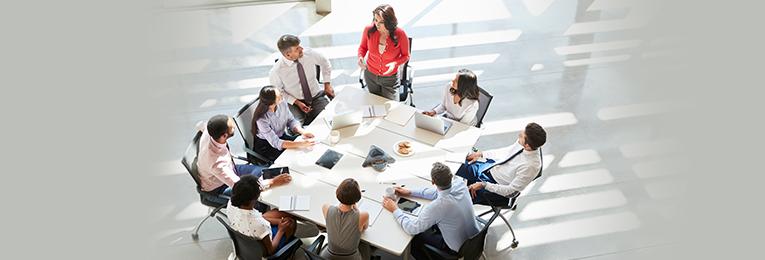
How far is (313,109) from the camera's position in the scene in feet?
20.4

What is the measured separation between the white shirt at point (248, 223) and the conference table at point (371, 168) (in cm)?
33

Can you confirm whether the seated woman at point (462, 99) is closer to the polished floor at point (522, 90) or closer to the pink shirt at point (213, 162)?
the polished floor at point (522, 90)

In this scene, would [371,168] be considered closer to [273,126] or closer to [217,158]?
[273,126]

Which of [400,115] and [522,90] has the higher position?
[400,115]

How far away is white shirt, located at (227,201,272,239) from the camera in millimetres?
4445

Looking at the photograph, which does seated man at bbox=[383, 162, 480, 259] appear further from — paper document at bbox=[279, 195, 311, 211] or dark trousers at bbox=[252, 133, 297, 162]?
dark trousers at bbox=[252, 133, 297, 162]

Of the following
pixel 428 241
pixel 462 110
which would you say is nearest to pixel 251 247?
pixel 428 241

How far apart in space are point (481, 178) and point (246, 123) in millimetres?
2081

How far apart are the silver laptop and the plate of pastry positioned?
0.45 meters

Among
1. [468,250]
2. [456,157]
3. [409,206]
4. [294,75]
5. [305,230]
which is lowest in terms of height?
[305,230]

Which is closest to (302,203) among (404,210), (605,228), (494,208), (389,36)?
(404,210)

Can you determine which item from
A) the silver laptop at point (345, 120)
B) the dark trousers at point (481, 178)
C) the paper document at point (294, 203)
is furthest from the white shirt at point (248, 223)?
the dark trousers at point (481, 178)

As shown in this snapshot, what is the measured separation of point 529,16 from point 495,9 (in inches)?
18.4

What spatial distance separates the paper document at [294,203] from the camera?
4805mm
